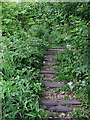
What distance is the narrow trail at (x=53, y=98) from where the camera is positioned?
10.0 feet

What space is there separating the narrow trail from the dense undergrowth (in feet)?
0.67

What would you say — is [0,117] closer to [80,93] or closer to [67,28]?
[80,93]

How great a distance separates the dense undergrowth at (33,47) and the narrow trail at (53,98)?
0.20 metres

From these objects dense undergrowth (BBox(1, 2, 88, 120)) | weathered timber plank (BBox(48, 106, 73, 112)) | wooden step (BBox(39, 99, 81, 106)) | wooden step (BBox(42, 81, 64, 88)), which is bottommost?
weathered timber plank (BBox(48, 106, 73, 112))

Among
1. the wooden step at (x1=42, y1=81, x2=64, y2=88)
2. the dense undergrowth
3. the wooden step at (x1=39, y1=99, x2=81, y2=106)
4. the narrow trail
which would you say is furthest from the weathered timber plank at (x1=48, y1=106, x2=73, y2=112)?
the wooden step at (x1=42, y1=81, x2=64, y2=88)

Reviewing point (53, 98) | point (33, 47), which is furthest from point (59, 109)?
point (33, 47)

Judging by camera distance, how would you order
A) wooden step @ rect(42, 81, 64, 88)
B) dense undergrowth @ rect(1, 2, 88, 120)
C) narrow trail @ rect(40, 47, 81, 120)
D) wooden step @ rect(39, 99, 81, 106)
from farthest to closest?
wooden step @ rect(42, 81, 64, 88) → wooden step @ rect(39, 99, 81, 106) → narrow trail @ rect(40, 47, 81, 120) → dense undergrowth @ rect(1, 2, 88, 120)

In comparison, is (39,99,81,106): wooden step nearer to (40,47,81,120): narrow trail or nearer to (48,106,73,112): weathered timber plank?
(40,47,81,120): narrow trail

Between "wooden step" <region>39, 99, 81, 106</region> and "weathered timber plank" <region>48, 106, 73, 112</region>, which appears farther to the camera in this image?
"wooden step" <region>39, 99, 81, 106</region>

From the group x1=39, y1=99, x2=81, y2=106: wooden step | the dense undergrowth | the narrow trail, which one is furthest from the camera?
x1=39, y1=99, x2=81, y2=106: wooden step

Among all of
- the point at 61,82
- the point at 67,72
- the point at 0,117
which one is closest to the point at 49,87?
the point at 61,82

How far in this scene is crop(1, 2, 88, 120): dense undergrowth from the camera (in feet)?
9.39

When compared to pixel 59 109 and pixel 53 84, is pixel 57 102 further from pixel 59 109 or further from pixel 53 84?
pixel 53 84

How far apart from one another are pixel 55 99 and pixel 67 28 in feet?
9.92
